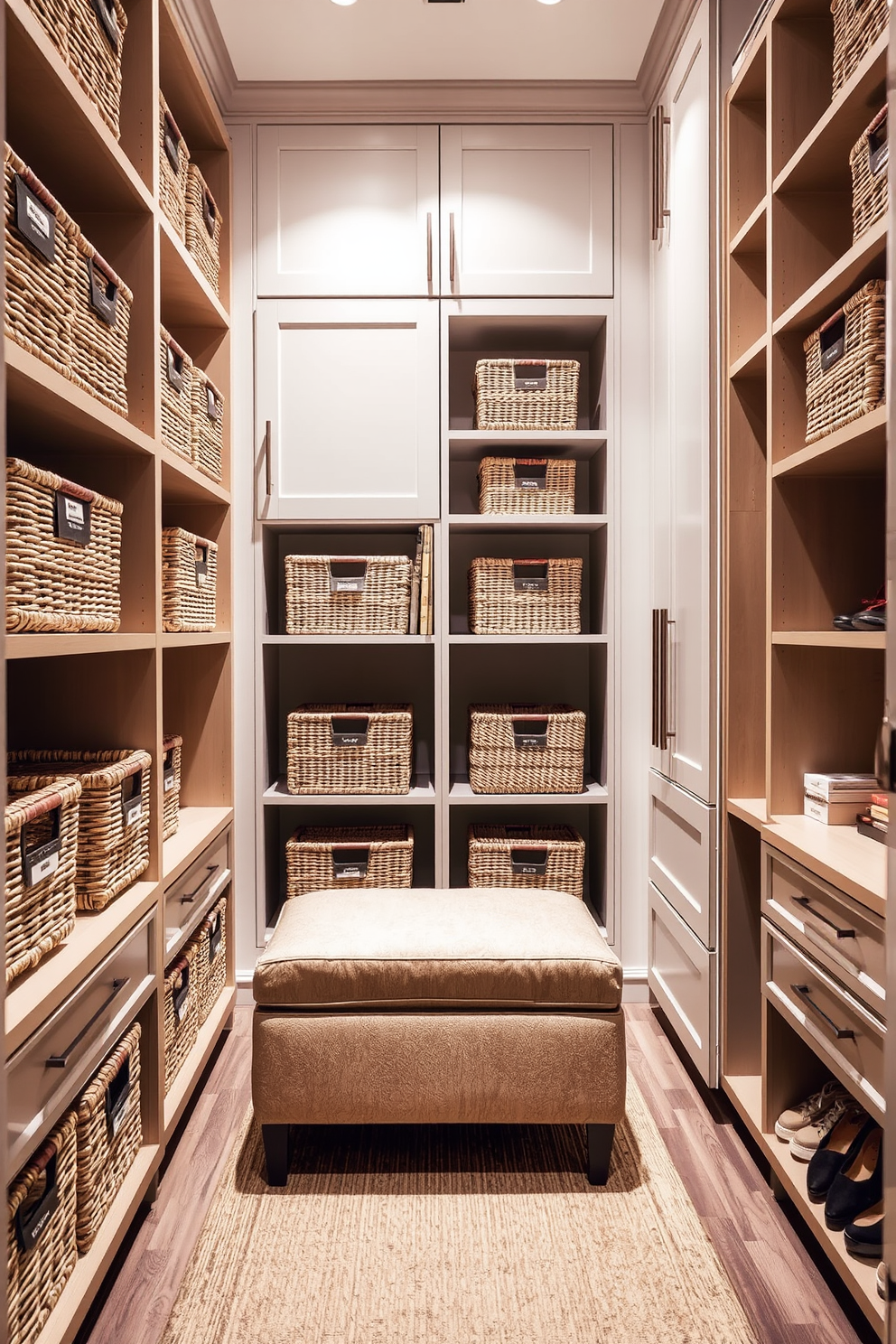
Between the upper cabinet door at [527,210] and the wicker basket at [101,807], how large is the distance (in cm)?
179

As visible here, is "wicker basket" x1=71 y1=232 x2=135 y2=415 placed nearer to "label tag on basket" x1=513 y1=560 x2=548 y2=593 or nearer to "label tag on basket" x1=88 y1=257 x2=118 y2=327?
"label tag on basket" x1=88 y1=257 x2=118 y2=327

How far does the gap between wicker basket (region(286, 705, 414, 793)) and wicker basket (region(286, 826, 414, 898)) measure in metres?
0.17

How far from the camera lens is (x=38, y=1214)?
49.9 inches

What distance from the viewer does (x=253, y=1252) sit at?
5.57ft

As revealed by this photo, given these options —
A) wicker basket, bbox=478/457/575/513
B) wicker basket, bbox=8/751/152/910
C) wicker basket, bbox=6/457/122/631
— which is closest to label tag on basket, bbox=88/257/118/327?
wicker basket, bbox=6/457/122/631

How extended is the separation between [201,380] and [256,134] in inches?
37.3

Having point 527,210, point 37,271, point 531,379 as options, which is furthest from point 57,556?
point 527,210

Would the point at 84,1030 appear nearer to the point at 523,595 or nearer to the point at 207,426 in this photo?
the point at 207,426

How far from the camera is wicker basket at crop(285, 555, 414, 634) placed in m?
2.79

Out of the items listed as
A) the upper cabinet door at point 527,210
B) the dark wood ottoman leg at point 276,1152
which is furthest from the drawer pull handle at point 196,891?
the upper cabinet door at point 527,210

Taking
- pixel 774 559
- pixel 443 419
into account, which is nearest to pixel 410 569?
pixel 443 419

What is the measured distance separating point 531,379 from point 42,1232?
2.39 metres

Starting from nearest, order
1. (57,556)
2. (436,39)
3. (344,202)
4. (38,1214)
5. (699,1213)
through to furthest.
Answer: (38,1214) → (57,556) → (699,1213) → (436,39) → (344,202)

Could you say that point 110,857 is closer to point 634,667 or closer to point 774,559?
point 774,559
